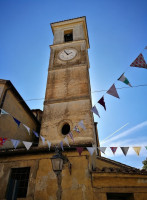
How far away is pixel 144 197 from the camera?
6.61 m

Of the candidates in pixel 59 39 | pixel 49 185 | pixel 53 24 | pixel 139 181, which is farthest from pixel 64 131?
pixel 53 24

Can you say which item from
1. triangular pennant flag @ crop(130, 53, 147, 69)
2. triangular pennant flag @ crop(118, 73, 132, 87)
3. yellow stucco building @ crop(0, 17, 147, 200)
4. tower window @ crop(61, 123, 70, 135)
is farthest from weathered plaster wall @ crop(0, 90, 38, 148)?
triangular pennant flag @ crop(130, 53, 147, 69)

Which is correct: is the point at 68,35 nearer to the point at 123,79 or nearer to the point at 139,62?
the point at 123,79

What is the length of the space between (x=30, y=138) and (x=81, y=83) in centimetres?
626

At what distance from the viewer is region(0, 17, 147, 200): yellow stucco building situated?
6844mm

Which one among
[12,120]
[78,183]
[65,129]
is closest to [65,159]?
[78,183]

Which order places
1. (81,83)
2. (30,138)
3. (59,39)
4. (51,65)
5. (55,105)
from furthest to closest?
(59,39)
(51,65)
(30,138)
(81,83)
(55,105)

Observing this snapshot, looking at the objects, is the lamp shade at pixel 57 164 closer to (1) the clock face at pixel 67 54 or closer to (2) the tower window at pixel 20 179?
(2) the tower window at pixel 20 179

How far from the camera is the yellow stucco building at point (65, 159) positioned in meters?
6.84

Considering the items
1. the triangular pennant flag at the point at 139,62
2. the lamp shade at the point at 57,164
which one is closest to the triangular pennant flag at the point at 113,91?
the triangular pennant flag at the point at 139,62

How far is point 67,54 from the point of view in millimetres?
13891

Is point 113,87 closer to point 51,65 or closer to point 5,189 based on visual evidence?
point 5,189

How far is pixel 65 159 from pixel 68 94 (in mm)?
5961

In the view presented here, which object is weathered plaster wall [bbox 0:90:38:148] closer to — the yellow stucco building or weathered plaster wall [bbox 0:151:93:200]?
the yellow stucco building
